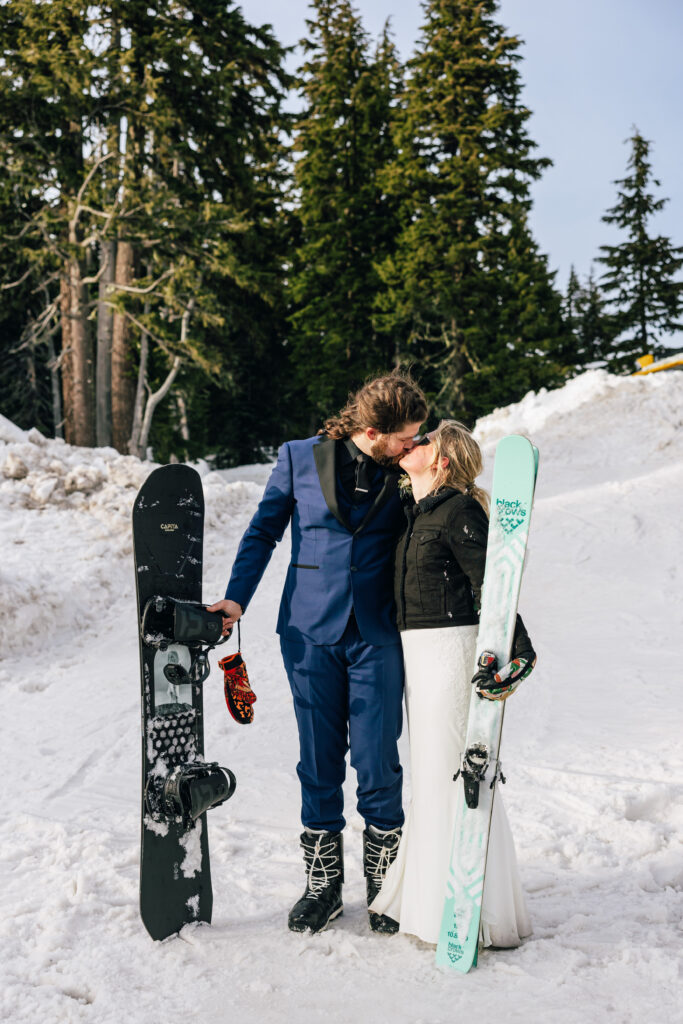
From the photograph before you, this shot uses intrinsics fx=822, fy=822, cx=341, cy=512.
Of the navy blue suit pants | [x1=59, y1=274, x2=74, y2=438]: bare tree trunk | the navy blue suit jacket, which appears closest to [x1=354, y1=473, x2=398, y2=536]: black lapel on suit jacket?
the navy blue suit jacket

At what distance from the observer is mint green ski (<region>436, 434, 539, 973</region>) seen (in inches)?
108

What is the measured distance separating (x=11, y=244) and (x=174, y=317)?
148 inches

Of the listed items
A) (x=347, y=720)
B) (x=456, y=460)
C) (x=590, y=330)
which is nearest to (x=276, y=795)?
(x=347, y=720)

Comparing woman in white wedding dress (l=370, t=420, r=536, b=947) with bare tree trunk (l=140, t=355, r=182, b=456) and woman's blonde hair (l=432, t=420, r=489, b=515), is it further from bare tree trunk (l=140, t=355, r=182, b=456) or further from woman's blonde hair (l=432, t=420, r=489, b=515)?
bare tree trunk (l=140, t=355, r=182, b=456)

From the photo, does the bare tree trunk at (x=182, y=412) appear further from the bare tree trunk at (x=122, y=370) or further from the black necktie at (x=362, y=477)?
the black necktie at (x=362, y=477)

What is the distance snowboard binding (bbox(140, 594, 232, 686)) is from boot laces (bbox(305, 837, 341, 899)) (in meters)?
0.79

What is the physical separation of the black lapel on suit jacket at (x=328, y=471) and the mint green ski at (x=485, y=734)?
58 centimetres

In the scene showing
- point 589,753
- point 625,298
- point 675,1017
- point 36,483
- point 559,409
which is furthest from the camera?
point 625,298

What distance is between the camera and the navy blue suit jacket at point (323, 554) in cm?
306

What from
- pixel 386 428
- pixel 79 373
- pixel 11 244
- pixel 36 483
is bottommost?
pixel 36 483

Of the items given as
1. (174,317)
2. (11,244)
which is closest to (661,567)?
(174,317)

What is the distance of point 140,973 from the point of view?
2.72m

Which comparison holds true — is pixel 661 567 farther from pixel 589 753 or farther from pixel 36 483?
pixel 36 483

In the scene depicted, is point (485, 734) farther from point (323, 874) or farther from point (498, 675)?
point (323, 874)
